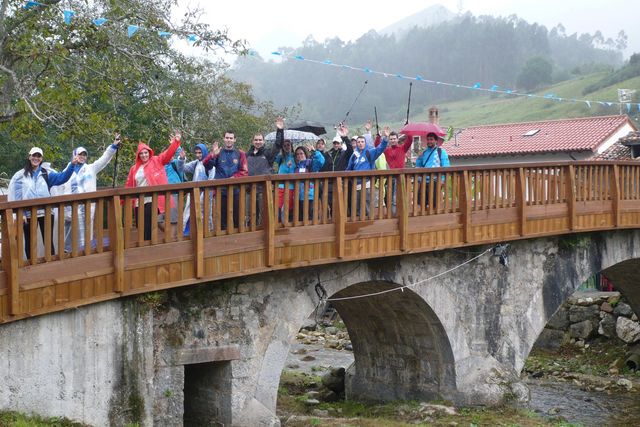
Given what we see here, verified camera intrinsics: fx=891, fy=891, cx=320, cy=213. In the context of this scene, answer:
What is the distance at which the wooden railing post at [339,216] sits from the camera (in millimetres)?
11141

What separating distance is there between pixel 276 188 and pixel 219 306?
60.5 inches

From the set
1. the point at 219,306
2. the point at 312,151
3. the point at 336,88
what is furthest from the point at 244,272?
the point at 336,88

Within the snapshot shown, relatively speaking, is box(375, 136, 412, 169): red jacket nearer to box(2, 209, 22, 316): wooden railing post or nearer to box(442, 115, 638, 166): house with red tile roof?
box(2, 209, 22, 316): wooden railing post

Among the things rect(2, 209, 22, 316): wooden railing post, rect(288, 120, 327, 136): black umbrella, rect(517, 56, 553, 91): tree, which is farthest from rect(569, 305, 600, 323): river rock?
rect(517, 56, 553, 91): tree

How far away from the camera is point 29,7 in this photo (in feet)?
45.1

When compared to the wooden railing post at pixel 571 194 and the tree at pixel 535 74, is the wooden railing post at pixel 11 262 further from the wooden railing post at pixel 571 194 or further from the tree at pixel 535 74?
the tree at pixel 535 74

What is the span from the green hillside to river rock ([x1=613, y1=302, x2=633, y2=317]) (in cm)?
3658

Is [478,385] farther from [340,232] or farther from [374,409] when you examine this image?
[340,232]

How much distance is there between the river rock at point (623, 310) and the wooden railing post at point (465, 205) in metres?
13.1

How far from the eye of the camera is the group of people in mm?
9922

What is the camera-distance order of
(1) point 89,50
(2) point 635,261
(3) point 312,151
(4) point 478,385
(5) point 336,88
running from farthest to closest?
(5) point 336,88 → (2) point 635,261 → (1) point 89,50 → (4) point 478,385 → (3) point 312,151

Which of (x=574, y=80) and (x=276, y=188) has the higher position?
(x=574, y=80)

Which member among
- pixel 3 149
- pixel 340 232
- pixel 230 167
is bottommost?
pixel 340 232

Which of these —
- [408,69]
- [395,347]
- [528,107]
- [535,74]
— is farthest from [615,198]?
[408,69]
